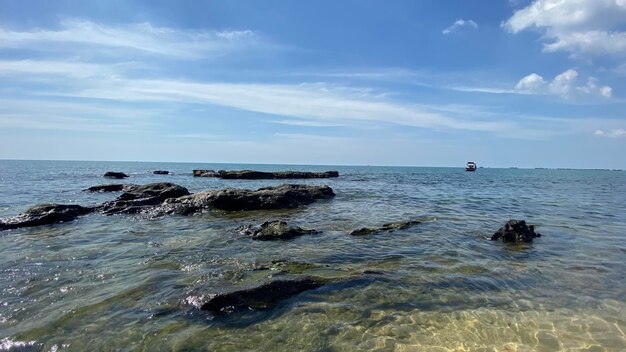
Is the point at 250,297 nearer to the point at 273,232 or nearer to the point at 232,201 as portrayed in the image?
the point at 273,232

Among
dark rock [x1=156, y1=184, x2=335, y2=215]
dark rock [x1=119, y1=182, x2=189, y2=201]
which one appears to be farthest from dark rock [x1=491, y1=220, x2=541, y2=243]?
dark rock [x1=119, y1=182, x2=189, y2=201]

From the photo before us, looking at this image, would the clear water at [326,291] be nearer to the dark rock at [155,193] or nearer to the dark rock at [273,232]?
the dark rock at [273,232]

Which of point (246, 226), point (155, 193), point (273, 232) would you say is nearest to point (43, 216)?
point (155, 193)

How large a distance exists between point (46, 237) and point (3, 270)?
4621 millimetres

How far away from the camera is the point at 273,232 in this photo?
1376 cm

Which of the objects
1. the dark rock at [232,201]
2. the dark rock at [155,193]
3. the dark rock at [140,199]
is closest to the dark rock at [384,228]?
the dark rock at [232,201]

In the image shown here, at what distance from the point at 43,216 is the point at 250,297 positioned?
14338mm

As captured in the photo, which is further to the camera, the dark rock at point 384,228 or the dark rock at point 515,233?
the dark rock at point 384,228

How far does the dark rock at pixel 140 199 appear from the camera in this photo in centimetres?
2038

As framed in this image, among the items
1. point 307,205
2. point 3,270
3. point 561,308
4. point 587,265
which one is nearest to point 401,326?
point 561,308

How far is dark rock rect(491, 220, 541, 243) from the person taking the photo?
546 inches

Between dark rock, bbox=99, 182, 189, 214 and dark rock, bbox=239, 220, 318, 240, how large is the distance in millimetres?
9212

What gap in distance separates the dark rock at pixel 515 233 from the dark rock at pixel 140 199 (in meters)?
17.4

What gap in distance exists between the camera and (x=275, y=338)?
614 centimetres
